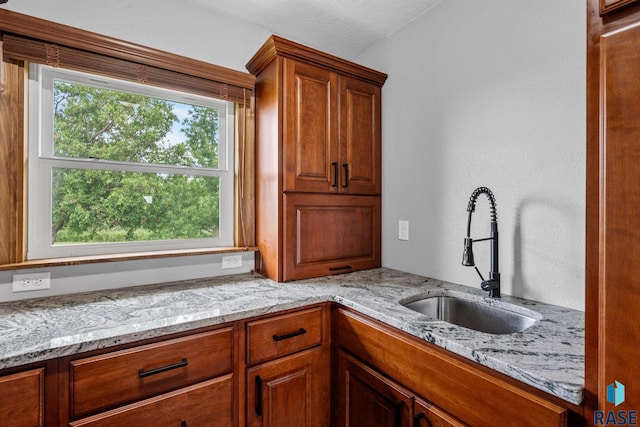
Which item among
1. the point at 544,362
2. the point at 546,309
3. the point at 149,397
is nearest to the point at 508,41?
the point at 546,309

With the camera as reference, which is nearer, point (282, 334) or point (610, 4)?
point (610, 4)

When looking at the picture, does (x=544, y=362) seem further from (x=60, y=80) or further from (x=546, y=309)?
(x=60, y=80)

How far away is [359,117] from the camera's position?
2.08 metres

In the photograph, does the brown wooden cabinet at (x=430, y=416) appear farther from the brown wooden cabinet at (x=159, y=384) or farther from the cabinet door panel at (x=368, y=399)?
the brown wooden cabinet at (x=159, y=384)

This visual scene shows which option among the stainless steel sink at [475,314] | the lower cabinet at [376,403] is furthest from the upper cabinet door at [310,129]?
the lower cabinet at [376,403]

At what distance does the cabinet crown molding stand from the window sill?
1.11m

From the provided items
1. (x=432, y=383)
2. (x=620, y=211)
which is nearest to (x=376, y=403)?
(x=432, y=383)

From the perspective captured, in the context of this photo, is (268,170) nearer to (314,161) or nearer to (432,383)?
(314,161)

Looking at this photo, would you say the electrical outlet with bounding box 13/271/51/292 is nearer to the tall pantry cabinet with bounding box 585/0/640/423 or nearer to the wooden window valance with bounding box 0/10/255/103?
the wooden window valance with bounding box 0/10/255/103

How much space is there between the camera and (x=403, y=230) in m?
2.05

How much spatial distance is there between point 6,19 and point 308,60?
1.33 m

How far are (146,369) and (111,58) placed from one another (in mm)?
1432

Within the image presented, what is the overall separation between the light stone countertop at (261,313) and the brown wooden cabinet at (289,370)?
0.08 meters

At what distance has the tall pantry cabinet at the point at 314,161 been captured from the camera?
5.93ft
